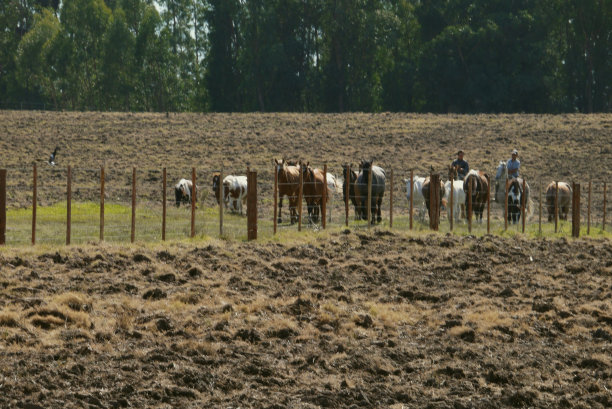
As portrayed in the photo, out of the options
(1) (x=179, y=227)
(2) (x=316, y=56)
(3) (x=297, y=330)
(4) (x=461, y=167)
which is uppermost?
(2) (x=316, y=56)

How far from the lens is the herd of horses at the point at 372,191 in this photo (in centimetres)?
2233

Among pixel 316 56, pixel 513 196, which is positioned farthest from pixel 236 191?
pixel 316 56

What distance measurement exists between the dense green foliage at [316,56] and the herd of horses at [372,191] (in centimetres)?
4082

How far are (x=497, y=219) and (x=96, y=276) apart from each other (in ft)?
52.3

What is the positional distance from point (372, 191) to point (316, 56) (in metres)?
56.0

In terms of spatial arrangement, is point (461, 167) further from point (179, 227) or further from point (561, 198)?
point (179, 227)

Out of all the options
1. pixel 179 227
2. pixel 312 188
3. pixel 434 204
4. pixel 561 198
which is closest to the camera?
pixel 179 227

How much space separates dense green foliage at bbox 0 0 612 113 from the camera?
221 feet

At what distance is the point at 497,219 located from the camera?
26.3 metres

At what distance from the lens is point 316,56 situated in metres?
77.4

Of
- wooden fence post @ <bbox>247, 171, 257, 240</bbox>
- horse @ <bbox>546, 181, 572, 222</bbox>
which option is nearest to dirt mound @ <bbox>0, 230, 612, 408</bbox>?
wooden fence post @ <bbox>247, 171, 257, 240</bbox>

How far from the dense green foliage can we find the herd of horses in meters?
40.8

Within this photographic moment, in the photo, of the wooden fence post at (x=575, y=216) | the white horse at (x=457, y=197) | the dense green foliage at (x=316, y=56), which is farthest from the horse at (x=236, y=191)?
the dense green foliage at (x=316, y=56)

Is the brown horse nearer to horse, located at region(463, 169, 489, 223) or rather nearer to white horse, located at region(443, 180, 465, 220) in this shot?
white horse, located at region(443, 180, 465, 220)
